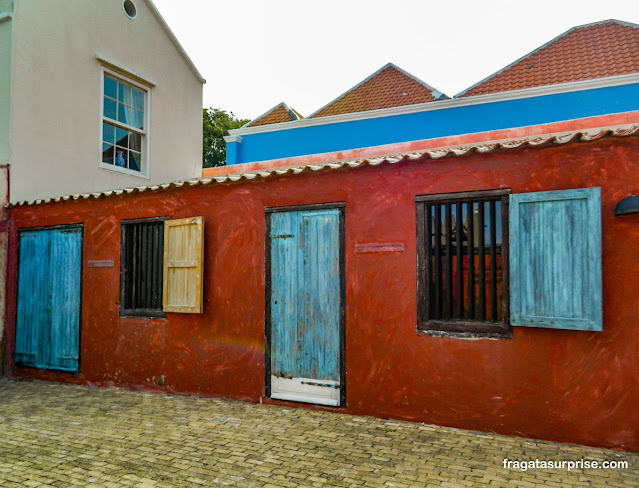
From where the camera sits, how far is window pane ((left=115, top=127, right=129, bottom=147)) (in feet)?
34.3

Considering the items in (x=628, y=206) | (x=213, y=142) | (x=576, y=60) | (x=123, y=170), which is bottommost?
(x=628, y=206)

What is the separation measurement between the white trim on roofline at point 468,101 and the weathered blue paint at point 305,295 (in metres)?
7.58

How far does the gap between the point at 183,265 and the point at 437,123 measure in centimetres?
807

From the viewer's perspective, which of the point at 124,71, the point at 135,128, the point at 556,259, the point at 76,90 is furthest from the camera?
the point at 135,128

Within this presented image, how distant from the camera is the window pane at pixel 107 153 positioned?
10.2m

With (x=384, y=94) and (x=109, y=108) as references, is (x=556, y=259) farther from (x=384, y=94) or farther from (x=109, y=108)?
(x=384, y=94)

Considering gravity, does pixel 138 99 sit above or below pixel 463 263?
above

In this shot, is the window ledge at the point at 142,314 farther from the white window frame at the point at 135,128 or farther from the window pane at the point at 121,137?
the window pane at the point at 121,137

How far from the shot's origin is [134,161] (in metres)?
10.9

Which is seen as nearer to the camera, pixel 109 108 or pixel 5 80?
pixel 5 80

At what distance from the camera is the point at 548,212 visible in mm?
4875

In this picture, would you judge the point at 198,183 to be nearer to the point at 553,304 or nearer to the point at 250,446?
the point at 250,446

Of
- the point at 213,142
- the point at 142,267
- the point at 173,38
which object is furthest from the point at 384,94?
the point at 213,142

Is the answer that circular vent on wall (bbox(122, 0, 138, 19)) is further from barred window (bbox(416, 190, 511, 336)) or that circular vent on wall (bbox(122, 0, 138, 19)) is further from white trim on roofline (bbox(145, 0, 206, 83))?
barred window (bbox(416, 190, 511, 336))
